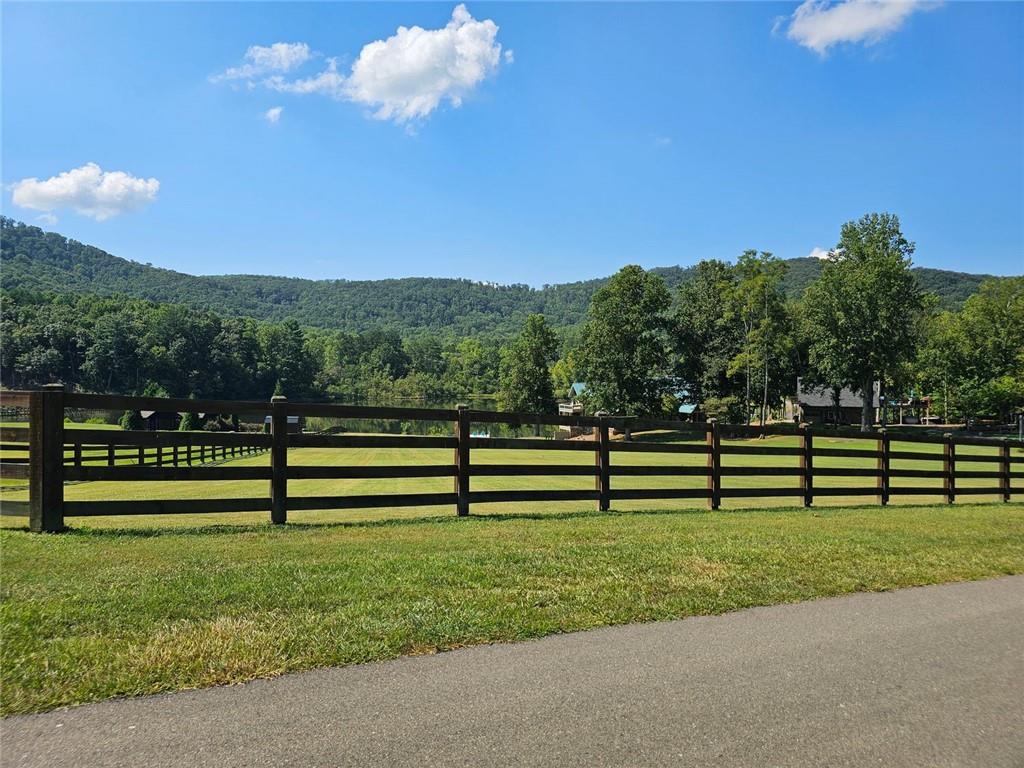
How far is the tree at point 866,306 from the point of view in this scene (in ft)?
199

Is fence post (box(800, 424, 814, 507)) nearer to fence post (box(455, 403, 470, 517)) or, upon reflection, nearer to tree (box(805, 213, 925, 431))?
fence post (box(455, 403, 470, 517))

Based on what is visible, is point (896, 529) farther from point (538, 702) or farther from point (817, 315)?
point (817, 315)

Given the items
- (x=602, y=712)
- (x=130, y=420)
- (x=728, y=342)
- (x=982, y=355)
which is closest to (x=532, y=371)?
(x=728, y=342)

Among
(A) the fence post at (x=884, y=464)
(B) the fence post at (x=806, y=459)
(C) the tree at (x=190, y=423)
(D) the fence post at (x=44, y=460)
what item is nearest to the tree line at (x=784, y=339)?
(C) the tree at (x=190, y=423)

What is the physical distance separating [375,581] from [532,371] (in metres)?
80.7

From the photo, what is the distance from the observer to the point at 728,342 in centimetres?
6919

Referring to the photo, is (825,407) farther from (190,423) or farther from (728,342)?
(190,423)

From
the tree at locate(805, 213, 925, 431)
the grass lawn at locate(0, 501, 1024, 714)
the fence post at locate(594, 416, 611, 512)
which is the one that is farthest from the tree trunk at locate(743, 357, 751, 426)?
the grass lawn at locate(0, 501, 1024, 714)

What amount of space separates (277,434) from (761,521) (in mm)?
7111

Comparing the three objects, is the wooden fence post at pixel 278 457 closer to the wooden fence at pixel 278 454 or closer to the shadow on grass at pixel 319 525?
the wooden fence at pixel 278 454

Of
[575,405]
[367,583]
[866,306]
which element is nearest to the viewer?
[367,583]

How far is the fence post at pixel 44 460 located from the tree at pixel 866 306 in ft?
213

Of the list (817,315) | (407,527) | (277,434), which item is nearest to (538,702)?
(407,527)

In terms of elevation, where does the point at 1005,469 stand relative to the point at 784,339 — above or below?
below
